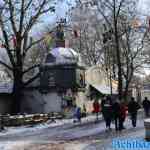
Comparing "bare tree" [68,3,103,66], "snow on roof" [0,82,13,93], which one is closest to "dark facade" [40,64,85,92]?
"snow on roof" [0,82,13,93]

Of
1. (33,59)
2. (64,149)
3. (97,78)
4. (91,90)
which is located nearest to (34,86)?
(91,90)

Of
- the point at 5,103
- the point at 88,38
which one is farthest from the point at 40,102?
→ the point at 88,38

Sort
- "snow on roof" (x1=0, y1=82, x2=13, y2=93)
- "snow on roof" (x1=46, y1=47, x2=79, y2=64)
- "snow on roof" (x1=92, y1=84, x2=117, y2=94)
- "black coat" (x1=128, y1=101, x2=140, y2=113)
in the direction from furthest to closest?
"snow on roof" (x1=92, y1=84, x2=117, y2=94)
"snow on roof" (x1=0, y1=82, x2=13, y2=93)
"snow on roof" (x1=46, y1=47, x2=79, y2=64)
"black coat" (x1=128, y1=101, x2=140, y2=113)

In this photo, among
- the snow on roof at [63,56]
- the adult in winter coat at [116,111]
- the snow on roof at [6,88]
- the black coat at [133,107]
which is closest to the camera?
the adult in winter coat at [116,111]

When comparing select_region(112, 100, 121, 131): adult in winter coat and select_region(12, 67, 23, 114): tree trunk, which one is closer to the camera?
select_region(112, 100, 121, 131): adult in winter coat

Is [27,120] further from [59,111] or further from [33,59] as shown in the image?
[33,59]

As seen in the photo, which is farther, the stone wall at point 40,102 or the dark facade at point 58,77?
the dark facade at point 58,77

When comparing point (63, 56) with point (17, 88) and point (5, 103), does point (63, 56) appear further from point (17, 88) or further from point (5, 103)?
point (5, 103)

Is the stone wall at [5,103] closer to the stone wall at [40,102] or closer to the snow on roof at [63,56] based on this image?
the stone wall at [40,102]

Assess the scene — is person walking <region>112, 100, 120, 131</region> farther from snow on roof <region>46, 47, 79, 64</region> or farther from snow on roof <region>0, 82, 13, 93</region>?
snow on roof <region>0, 82, 13, 93</region>

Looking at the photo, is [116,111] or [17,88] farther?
[17,88]

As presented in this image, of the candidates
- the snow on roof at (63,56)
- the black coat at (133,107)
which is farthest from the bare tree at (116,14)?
the black coat at (133,107)

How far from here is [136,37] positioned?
62875 millimetres

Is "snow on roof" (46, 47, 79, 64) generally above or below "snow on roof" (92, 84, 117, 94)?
above
